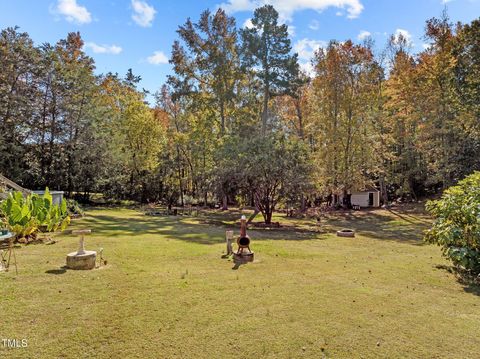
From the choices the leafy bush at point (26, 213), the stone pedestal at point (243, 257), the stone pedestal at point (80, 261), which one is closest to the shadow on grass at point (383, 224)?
the stone pedestal at point (243, 257)

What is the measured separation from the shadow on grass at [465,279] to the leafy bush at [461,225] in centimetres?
19

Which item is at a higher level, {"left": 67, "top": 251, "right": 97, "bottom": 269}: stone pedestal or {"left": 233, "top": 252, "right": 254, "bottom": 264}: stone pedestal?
{"left": 67, "top": 251, "right": 97, "bottom": 269}: stone pedestal

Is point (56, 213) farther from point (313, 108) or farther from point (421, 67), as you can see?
point (421, 67)

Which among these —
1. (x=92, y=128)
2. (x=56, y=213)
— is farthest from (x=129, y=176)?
(x=56, y=213)

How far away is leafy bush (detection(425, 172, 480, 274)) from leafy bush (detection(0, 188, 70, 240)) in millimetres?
10407

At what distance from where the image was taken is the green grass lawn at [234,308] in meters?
3.83

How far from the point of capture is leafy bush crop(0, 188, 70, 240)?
7999 mm

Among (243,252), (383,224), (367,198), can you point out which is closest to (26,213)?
(243,252)

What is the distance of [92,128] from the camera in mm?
25125

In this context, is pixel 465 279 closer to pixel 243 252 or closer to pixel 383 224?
pixel 243 252

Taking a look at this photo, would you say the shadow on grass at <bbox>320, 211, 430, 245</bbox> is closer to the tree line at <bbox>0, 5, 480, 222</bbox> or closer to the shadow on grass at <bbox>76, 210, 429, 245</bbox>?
the shadow on grass at <bbox>76, 210, 429, 245</bbox>

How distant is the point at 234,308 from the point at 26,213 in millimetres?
6446

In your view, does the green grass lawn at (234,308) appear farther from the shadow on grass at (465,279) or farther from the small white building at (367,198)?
the small white building at (367,198)

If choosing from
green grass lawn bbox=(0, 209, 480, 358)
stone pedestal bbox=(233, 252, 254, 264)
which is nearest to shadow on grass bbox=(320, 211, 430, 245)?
green grass lawn bbox=(0, 209, 480, 358)
